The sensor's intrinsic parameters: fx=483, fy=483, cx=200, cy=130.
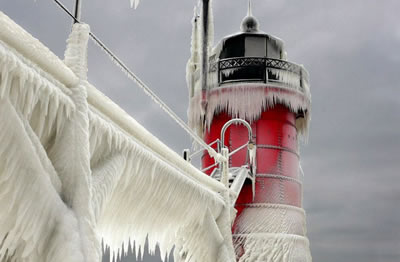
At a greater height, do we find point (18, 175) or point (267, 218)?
point (267, 218)

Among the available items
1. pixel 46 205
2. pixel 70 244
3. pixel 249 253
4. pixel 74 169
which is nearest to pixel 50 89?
pixel 74 169

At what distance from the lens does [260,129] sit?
37.2ft

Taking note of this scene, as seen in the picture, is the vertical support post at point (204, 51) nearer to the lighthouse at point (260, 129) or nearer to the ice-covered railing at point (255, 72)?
the lighthouse at point (260, 129)

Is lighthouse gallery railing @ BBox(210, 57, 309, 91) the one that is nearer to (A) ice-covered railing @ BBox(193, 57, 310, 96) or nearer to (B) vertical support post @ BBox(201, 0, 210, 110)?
(A) ice-covered railing @ BBox(193, 57, 310, 96)

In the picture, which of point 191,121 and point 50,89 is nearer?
point 50,89

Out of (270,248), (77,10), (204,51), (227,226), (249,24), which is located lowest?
(227,226)

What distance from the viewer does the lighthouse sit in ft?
34.8

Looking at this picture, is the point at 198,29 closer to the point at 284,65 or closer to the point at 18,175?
the point at 284,65

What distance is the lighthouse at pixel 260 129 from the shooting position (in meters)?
10.6

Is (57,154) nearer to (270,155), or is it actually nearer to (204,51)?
(204,51)

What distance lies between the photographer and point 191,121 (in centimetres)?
1189

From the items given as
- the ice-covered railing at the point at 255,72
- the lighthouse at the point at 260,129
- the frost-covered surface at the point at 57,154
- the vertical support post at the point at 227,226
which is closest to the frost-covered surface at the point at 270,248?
the lighthouse at the point at 260,129

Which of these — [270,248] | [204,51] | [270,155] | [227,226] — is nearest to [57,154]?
[227,226]

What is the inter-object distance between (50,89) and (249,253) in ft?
29.5
